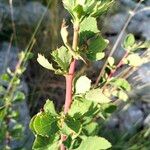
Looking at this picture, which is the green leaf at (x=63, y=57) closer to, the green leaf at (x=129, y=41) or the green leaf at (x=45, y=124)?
the green leaf at (x=45, y=124)

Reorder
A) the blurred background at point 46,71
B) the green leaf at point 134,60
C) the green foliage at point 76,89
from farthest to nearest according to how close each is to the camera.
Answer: the blurred background at point 46,71 → the green leaf at point 134,60 → the green foliage at point 76,89

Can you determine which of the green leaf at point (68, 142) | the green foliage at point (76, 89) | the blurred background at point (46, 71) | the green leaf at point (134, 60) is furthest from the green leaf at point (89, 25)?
the blurred background at point (46, 71)

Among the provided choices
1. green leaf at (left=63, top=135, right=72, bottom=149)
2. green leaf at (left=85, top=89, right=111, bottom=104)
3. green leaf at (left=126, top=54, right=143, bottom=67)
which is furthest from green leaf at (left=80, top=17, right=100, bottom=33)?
green leaf at (left=126, top=54, right=143, bottom=67)

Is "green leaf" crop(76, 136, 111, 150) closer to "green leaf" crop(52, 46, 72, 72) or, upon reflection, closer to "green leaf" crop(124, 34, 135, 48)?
"green leaf" crop(52, 46, 72, 72)

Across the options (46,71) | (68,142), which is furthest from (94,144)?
(46,71)

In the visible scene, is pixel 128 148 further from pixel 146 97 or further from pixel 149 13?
pixel 149 13
